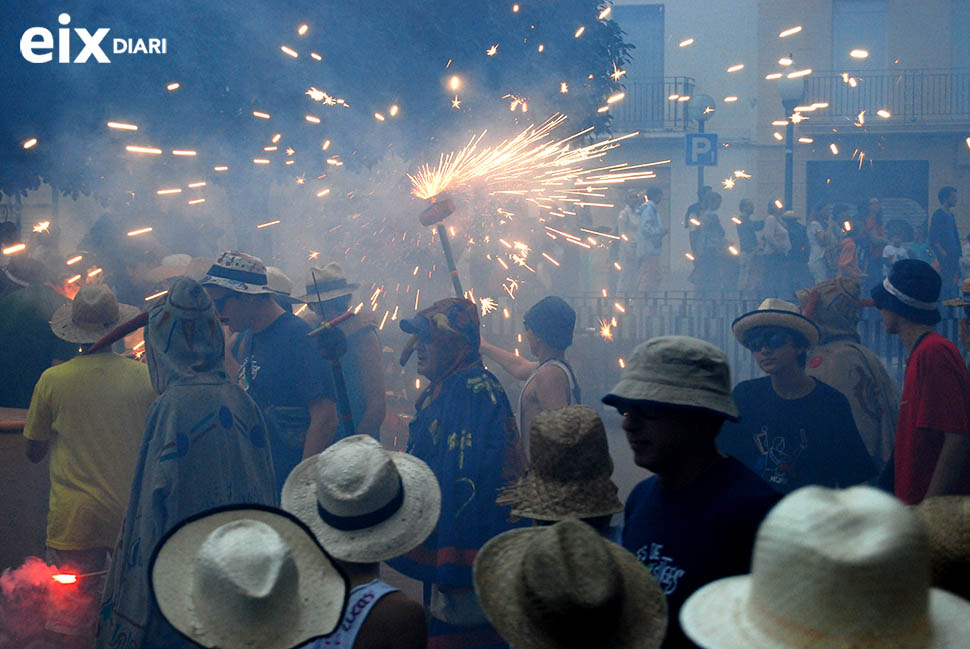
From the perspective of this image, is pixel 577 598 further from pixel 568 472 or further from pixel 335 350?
pixel 335 350

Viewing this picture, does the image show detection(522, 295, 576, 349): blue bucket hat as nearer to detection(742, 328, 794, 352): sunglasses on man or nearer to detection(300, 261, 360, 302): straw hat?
detection(742, 328, 794, 352): sunglasses on man

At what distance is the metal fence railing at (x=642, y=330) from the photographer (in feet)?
39.6

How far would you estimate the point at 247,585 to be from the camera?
2215 millimetres

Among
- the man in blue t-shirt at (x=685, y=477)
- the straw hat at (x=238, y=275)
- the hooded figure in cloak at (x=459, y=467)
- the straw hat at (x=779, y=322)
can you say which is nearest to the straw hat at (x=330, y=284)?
the straw hat at (x=238, y=275)

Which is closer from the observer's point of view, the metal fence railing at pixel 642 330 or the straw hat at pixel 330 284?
the straw hat at pixel 330 284

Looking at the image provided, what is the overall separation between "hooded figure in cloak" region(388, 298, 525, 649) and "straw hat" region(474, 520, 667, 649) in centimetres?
199

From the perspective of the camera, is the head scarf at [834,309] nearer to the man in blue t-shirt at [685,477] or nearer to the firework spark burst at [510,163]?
the man in blue t-shirt at [685,477]

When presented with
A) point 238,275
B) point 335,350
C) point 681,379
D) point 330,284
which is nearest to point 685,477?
point 681,379

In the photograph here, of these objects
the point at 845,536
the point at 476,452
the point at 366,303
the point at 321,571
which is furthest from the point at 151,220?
the point at 845,536

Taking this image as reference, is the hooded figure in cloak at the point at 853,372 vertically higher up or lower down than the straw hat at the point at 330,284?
lower down

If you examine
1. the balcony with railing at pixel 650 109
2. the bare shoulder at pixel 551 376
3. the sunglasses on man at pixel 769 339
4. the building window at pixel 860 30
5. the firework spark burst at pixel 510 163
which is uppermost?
the building window at pixel 860 30

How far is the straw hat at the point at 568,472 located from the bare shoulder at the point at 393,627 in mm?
576

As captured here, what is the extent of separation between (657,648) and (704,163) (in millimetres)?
15624

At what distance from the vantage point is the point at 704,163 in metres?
16.9
